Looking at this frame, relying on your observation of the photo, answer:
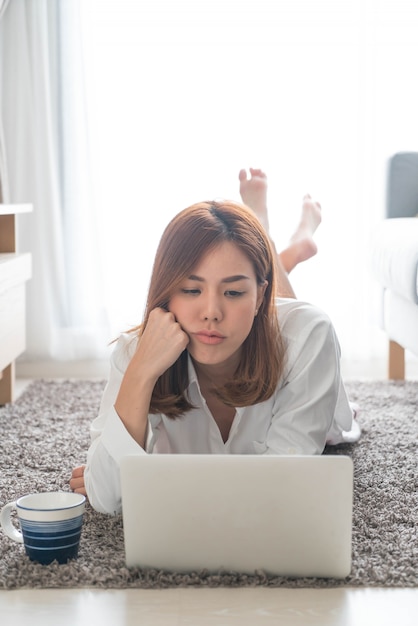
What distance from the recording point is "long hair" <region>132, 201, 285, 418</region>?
64.4 inches

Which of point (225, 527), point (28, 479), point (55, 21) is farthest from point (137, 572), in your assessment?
point (55, 21)

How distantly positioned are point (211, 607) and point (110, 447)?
1.23 ft

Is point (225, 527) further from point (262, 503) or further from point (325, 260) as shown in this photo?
point (325, 260)

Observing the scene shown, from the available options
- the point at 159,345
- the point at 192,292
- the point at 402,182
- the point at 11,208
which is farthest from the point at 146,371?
the point at 402,182

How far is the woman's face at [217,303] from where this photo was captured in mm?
1615

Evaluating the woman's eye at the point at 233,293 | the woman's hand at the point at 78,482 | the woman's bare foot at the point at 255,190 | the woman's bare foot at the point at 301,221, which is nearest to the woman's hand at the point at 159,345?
the woman's eye at the point at 233,293

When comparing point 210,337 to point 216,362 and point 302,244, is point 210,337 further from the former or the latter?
point 302,244

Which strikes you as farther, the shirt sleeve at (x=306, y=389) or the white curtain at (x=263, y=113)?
the white curtain at (x=263, y=113)

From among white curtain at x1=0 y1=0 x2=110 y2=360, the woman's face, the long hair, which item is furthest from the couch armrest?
the woman's face

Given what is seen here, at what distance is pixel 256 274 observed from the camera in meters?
1.69

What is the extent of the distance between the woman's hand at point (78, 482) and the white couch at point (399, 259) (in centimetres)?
105

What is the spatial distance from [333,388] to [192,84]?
2.32 m

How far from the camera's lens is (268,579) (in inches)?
56.1

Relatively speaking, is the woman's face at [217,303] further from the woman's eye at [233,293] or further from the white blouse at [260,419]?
the white blouse at [260,419]
